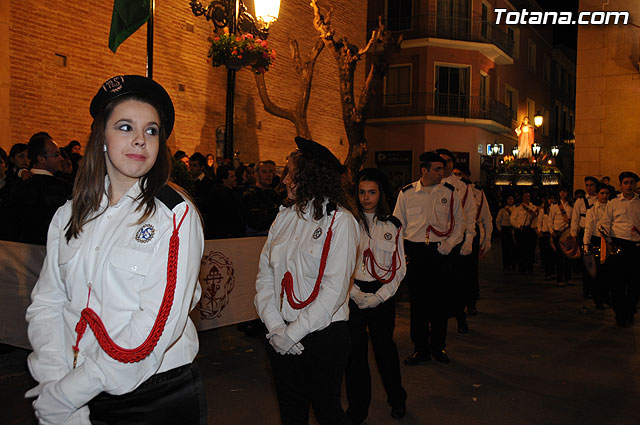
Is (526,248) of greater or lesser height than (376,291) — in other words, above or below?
below

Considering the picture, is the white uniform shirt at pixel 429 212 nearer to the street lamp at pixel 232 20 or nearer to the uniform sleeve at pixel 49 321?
the street lamp at pixel 232 20

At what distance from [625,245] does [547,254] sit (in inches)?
208

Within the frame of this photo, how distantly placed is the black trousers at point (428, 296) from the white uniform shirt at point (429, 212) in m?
0.17

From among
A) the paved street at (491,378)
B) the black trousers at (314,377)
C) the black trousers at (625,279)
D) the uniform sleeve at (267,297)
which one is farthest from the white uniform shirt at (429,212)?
the black trousers at (314,377)

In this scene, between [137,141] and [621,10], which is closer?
[137,141]

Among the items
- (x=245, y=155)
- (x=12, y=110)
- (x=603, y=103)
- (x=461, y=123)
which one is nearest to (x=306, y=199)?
(x=12, y=110)

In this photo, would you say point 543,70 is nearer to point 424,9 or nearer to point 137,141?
point 424,9

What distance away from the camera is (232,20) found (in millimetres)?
9938

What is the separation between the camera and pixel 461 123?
3384cm

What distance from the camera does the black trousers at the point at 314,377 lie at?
10.8 feet

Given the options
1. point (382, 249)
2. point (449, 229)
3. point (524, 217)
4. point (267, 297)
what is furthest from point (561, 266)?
point (267, 297)

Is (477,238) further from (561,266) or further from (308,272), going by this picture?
(308,272)

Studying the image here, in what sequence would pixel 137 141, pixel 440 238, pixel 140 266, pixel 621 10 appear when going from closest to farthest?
pixel 140 266
pixel 137 141
pixel 440 238
pixel 621 10

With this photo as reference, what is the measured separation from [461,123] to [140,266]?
33.5 m
